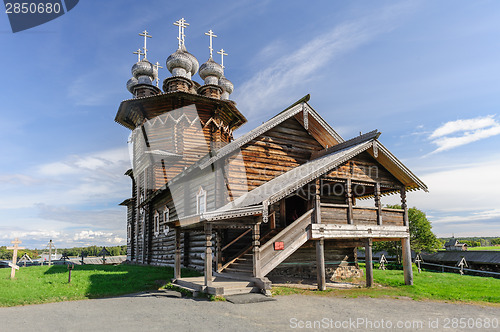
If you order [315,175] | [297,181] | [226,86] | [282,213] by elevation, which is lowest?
[282,213]

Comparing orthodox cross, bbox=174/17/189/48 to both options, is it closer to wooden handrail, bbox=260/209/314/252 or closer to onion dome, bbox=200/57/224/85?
onion dome, bbox=200/57/224/85

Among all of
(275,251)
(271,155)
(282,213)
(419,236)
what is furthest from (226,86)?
(419,236)

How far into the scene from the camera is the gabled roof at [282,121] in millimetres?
15281

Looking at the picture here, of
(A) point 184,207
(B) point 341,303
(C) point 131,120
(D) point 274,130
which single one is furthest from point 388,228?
(C) point 131,120

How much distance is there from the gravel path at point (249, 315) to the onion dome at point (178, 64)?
21284 millimetres

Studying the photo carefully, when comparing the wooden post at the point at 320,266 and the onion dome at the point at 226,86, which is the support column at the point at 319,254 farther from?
the onion dome at the point at 226,86

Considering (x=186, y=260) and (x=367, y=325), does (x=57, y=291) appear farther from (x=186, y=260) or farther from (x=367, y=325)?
(x=367, y=325)

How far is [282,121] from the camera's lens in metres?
17.6

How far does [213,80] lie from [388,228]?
2031 centimetres

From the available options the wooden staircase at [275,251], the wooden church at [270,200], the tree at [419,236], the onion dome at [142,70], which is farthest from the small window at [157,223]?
the tree at [419,236]

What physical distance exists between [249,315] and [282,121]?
10829 mm

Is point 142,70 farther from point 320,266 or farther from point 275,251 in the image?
point 320,266

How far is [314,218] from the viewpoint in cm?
1374

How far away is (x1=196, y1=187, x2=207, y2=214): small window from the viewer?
650 inches
